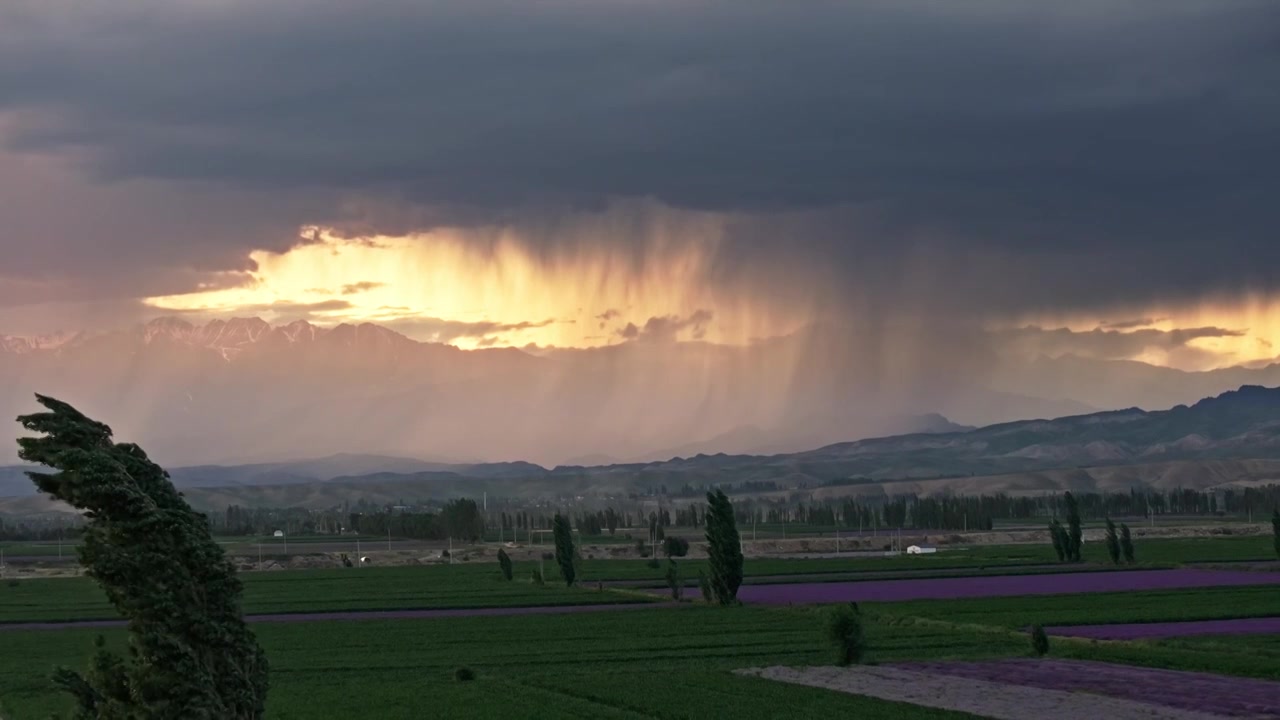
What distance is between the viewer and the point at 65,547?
197m

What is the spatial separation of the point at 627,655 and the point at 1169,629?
22.4 m

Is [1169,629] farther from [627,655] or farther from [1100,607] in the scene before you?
[627,655]

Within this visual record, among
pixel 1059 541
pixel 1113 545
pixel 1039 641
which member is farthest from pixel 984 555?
pixel 1039 641

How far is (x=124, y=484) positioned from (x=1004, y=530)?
17986 cm

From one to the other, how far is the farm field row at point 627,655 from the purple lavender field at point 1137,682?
178 centimetres

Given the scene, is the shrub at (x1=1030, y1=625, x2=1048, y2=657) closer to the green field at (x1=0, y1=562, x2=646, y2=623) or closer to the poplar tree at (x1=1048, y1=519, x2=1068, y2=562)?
the green field at (x1=0, y1=562, x2=646, y2=623)

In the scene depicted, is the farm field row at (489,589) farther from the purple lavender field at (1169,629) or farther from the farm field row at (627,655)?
the purple lavender field at (1169,629)

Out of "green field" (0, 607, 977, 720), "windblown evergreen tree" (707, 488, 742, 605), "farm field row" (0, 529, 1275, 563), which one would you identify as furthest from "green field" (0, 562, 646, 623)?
"green field" (0, 607, 977, 720)

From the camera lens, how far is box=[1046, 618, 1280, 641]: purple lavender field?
60406mm

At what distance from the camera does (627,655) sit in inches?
2292

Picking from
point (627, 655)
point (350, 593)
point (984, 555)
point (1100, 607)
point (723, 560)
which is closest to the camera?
point (627, 655)

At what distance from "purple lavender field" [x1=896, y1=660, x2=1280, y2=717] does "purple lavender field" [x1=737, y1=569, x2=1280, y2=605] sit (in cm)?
3052

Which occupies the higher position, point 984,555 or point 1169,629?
point 984,555

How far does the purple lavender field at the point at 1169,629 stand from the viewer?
198ft
